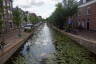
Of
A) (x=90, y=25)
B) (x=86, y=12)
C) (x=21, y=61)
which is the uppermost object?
(x=86, y=12)

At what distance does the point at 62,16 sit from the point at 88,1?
9317 mm

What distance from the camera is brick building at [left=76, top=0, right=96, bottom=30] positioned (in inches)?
1509

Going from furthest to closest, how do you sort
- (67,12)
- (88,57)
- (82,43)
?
(67,12) → (82,43) → (88,57)

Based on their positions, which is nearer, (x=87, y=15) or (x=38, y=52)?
(x=38, y=52)

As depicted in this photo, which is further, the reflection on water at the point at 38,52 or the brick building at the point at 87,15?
the brick building at the point at 87,15

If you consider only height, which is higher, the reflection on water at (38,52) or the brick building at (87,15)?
the brick building at (87,15)

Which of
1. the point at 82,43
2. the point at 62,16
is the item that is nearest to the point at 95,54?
the point at 82,43

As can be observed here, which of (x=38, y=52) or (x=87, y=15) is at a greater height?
(x=87, y=15)

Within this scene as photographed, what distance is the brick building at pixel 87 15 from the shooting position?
3833cm

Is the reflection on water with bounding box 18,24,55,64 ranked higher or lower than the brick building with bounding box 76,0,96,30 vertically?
lower

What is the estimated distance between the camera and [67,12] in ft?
150

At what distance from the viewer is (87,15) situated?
139 ft

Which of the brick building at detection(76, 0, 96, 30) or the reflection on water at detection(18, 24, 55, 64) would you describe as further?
the brick building at detection(76, 0, 96, 30)

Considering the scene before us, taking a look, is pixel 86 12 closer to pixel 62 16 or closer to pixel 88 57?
pixel 62 16
